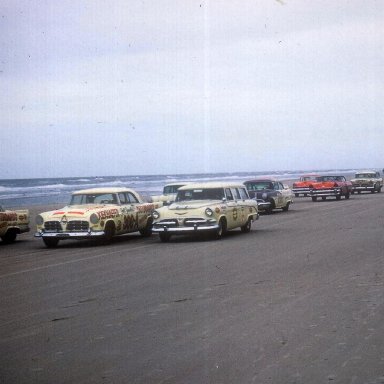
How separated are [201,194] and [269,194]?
10.2 metres

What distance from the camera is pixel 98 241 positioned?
56.1 ft

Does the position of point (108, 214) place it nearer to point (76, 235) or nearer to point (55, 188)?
point (76, 235)

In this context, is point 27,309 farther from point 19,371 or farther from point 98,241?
point 98,241

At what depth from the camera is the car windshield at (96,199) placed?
55.5 ft

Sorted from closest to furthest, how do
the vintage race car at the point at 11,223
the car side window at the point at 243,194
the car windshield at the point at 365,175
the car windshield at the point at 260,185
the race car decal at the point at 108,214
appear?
1. the race car decal at the point at 108,214
2. the vintage race car at the point at 11,223
3. the car side window at the point at 243,194
4. the car windshield at the point at 260,185
5. the car windshield at the point at 365,175

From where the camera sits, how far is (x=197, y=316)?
718cm

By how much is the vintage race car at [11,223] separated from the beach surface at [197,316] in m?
3.93

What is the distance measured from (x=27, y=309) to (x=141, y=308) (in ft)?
4.56

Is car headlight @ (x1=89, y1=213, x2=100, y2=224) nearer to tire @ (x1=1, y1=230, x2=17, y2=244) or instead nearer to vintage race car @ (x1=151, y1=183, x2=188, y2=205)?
tire @ (x1=1, y1=230, x2=17, y2=244)

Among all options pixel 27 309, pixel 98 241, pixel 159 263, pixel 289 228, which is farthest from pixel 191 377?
pixel 289 228

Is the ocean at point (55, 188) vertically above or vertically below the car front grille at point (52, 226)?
below

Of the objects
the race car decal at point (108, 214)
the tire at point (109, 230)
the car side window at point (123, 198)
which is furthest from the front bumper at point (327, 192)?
the tire at point (109, 230)

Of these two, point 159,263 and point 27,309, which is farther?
point 159,263

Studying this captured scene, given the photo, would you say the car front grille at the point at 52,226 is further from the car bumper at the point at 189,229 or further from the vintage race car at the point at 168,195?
the vintage race car at the point at 168,195
